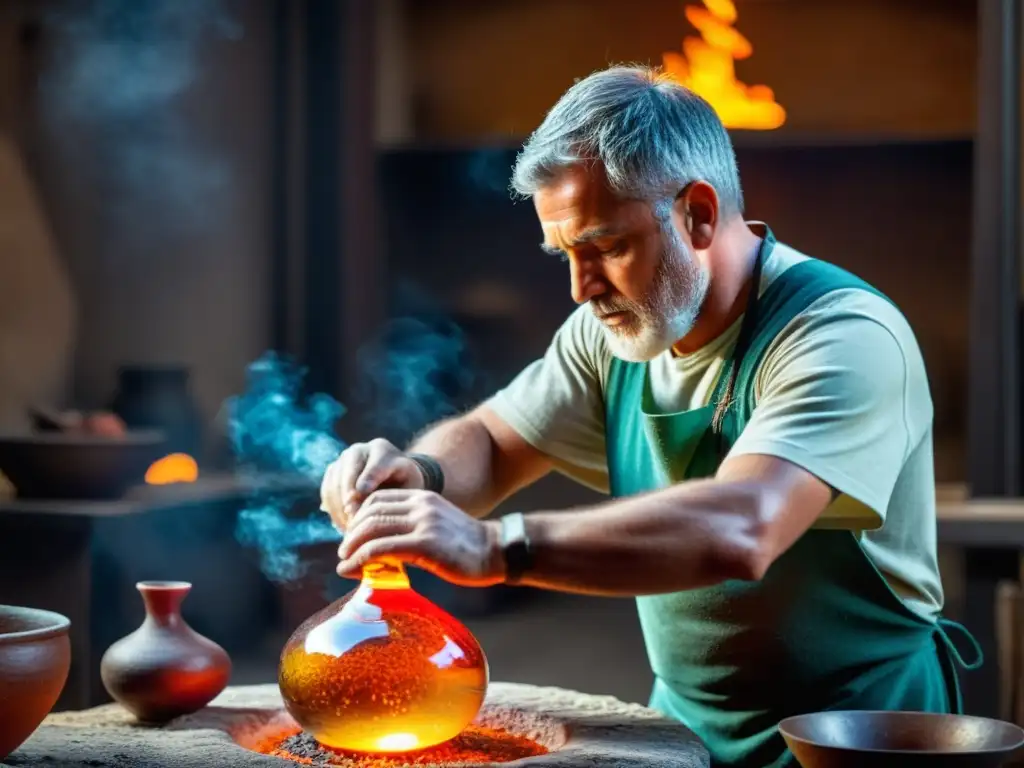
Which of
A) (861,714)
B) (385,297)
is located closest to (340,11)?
(385,297)

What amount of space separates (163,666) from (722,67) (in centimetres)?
457

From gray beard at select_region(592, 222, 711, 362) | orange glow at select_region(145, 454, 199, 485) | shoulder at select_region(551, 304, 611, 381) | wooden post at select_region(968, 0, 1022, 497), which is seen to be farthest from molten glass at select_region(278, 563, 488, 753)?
wooden post at select_region(968, 0, 1022, 497)

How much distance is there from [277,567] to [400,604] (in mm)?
3178

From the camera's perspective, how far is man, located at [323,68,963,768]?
6.49 ft

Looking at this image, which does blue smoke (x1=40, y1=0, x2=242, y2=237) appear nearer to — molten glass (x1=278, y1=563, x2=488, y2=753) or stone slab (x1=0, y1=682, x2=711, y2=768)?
stone slab (x1=0, y1=682, x2=711, y2=768)

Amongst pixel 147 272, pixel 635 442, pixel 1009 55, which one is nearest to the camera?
pixel 635 442

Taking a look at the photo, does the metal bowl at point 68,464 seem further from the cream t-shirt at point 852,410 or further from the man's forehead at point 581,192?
the man's forehead at point 581,192

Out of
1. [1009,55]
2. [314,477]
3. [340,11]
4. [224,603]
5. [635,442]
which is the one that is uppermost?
[340,11]

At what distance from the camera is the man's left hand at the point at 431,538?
195 centimetres

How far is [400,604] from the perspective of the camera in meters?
2.20

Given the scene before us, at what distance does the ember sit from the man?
11.2 inches

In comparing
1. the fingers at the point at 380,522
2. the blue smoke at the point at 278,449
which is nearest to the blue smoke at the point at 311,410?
the blue smoke at the point at 278,449

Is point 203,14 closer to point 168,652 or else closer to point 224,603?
point 224,603

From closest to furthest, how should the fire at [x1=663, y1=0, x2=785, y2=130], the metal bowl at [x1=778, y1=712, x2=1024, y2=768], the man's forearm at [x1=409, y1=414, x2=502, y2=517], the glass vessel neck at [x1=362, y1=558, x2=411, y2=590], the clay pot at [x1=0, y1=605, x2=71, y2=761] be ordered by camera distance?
the metal bowl at [x1=778, y1=712, x2=1024, y2=768], the clay pot at [x1=0, y1=605, x2=71, y2=761], the glass vessel neck at [x1=362, y1=558, x2=411, y2=590], the man's forearm at [x1=409, y1=414, x2=502, y2=517], the fire at [x1=663, y1=0, x2=785, y2=130]
